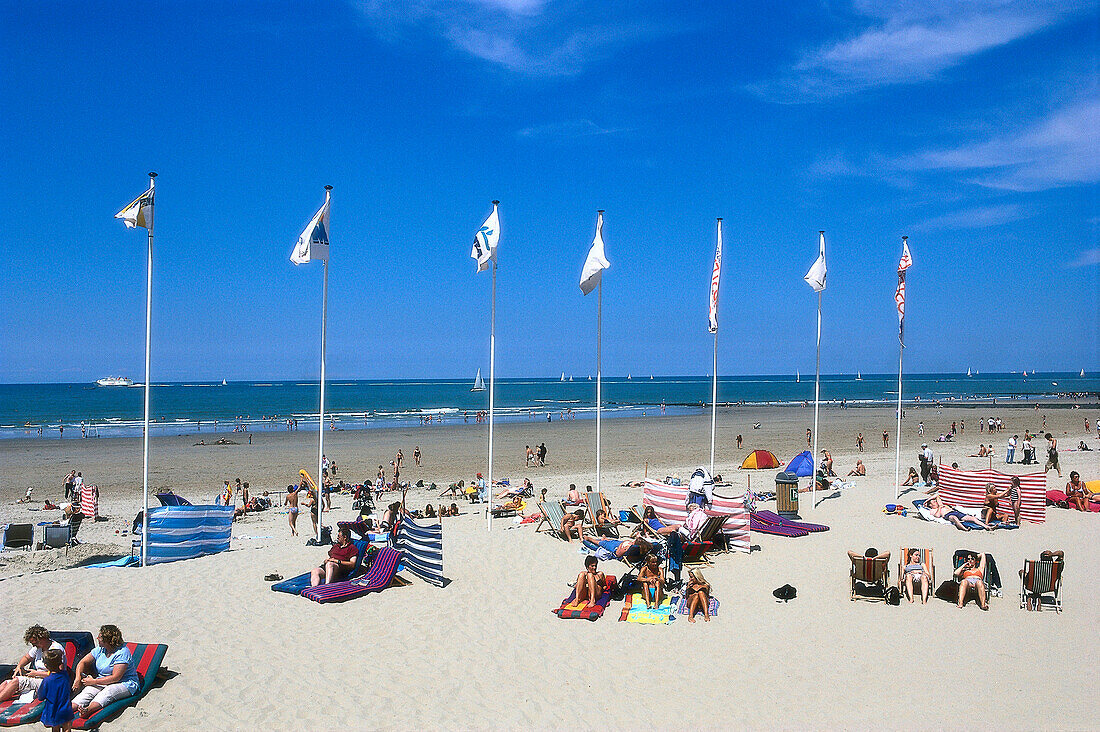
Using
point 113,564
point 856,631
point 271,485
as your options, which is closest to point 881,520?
point 856,631

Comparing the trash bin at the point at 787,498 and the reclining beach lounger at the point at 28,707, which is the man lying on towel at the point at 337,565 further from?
the trash bin at the point at 787,498

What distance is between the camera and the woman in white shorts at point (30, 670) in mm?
6531

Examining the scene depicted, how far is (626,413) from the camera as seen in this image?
6525 cm

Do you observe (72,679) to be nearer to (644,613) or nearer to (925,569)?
(644,613)

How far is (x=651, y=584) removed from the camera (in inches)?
382

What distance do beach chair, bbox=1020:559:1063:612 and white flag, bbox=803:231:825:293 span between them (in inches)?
319

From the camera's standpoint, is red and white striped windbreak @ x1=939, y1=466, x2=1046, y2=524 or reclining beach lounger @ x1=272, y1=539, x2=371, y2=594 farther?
red and white striped windbreak @ x1=939, y1=466, x2=1046, y2=524

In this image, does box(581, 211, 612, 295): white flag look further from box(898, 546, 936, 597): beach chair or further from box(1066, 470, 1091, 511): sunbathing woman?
box(1066, 470, 1091, 511): sunbathing woman

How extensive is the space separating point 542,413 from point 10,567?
52.7 metres

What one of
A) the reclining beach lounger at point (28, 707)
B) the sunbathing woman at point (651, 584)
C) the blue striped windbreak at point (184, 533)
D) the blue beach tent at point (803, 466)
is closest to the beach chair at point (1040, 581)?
the sunbathing woman at point (651, 584)

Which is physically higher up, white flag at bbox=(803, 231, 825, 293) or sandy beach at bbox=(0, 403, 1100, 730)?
white flag at bbox=(803, 231, 825, 293)

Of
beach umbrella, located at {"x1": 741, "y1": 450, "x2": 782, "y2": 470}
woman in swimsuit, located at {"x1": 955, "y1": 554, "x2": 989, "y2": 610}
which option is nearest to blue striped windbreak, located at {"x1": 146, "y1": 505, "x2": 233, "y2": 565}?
woman in swimsuit, located at {"x1": 955, "y1": 554, "x2": 989, "y2": 610}

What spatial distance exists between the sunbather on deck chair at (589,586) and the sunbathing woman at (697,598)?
3.81ft

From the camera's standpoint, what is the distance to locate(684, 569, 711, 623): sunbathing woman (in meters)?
9.27
